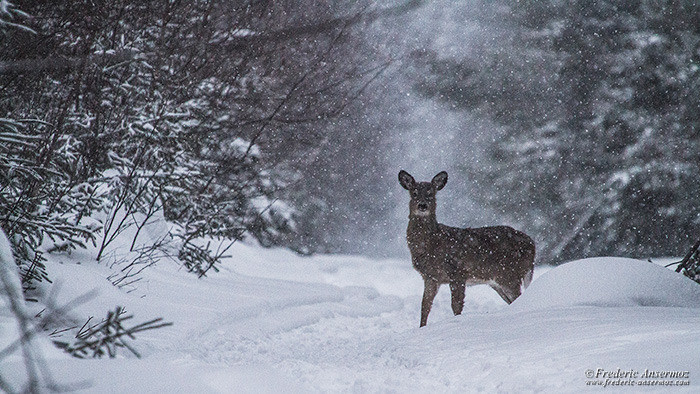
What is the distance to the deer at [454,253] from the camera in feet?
26.0

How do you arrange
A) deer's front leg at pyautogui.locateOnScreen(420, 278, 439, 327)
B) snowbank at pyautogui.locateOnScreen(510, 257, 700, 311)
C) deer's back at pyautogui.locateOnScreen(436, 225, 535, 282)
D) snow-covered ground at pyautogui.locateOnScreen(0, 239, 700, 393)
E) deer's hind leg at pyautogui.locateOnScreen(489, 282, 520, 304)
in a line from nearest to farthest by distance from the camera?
snow-covered ground at pyautogui.locateOnScreen(0, 239, 700, 393) → snowbank at pyautogui.locateOnScreen(510, 257, 700, 311) → deer's front leg at pyautogui.locateOnScreen(420, 278, 439, 327) → deer's back at pyautogui.locateOnScreen(436, 225, 535, 282) → deer's hind leg at pyautogui.locateOnScreen(489, 282, 520, 304)

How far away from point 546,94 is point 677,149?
14.8ft

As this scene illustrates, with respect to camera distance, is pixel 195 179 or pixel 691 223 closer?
pixel 195 179

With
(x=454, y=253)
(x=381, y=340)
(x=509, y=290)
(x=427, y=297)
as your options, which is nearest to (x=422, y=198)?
(x=454, y=253)

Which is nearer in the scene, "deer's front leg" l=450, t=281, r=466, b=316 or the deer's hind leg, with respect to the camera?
"deer's front leg" l=450, t=281, r=466, b=316

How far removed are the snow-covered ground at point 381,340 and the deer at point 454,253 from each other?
86 centimetres

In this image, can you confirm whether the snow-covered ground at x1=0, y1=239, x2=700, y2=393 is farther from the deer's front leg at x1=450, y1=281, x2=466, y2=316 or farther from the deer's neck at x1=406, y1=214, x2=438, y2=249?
the deer's neck at x1=406, y1=214, x2=438, y2=249

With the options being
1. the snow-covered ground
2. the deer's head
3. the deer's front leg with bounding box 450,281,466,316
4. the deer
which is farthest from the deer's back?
the snow-covered ground

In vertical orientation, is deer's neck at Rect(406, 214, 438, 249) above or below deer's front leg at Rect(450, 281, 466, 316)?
above

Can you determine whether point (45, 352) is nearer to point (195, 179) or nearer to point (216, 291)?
point (216, 291)

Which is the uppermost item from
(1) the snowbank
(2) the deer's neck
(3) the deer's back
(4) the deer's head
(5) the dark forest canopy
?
(5) the dark forest canopy

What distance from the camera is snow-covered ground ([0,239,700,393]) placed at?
9.34ft

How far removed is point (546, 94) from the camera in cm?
2092

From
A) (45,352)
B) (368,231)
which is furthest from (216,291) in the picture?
(368,231)
